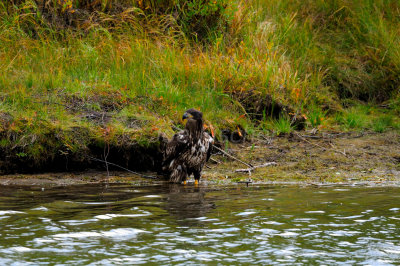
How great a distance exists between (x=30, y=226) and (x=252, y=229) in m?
1.78

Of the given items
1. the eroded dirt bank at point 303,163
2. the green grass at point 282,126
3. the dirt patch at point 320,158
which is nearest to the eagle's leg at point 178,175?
the eroded dirt bank at point 303,163

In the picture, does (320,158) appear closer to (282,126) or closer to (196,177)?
(282,126)

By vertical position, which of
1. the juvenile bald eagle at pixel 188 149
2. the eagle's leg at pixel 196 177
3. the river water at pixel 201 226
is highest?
the juvenile bald eagle at pixel 188 149

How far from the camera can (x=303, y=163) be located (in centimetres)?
843

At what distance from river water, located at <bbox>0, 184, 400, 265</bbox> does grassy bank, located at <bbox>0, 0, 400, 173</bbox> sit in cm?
131

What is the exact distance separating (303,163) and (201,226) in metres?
4.00

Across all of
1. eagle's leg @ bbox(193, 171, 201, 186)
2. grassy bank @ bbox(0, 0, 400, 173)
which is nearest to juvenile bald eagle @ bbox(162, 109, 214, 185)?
eagle's leg @ bbox(193, 171, 201, 186)

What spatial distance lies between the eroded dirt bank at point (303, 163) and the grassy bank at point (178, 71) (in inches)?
12.3

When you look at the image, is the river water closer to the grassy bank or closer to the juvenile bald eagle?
the juvenile bald eagle

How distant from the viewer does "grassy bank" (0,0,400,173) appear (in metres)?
7.94

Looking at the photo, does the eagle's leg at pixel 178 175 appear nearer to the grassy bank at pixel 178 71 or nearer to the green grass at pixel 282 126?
the grassy bank at pixel 178 71

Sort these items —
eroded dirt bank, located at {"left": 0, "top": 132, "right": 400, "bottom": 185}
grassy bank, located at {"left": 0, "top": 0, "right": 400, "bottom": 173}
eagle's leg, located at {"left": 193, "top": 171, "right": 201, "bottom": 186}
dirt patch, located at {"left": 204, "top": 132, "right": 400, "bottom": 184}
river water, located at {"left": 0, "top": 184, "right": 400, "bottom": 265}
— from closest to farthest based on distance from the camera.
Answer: river water, located at {"left": 0, "top": 184, "right": 400, "bottom": 265}, eagle's leg, located at {"left": 193, "top": 171, "right": 201, "bottom": 186}, eroded dirt bank, located at {"left": 0, "top": 132, "right": 400, "bottom": 185}, dirt patch, located at {"left": 204, "top": 132, "right": 400, "bottom": 184}, grassy bank, located at {"left": 0, "top": 0, "right": 400, "bottom": 173}

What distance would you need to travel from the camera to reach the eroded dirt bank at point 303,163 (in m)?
7.60

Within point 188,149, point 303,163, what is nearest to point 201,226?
point 188,149
